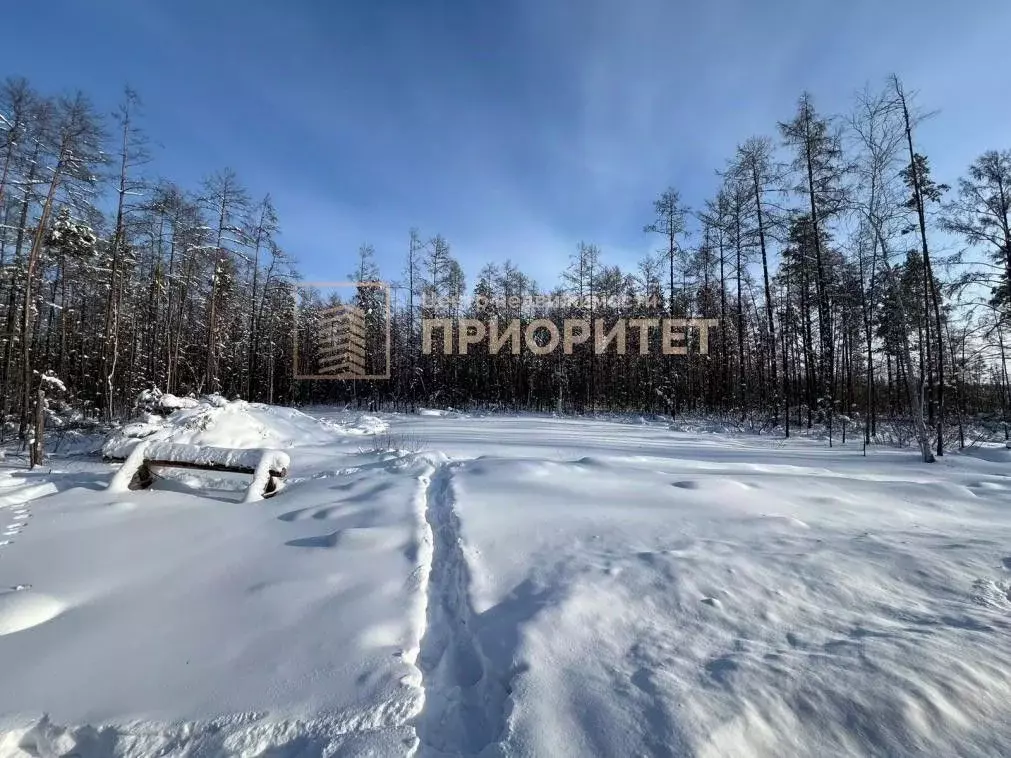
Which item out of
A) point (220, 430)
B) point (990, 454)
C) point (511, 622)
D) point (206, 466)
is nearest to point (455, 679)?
point (511, 622)

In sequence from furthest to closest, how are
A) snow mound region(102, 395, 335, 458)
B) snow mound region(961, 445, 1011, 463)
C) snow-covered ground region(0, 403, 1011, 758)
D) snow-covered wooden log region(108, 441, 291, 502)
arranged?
snow mound region(961, 445, 1011, 463) < snow mound region(102, 395, 335, 458) < snow-covered wooden log region(108, 441, 291, 502) < snow-covered ground region(0, 403, 1011, 758)

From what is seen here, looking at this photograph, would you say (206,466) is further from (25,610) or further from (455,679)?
(455,679)

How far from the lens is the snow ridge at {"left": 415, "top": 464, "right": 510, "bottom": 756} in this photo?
1.59 meters

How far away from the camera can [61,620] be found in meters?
2.44

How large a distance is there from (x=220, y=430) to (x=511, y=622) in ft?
24.1

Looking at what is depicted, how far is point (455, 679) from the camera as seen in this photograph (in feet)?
6.27

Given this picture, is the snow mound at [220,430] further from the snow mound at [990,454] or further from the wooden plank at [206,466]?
the snow mound at [990,454]

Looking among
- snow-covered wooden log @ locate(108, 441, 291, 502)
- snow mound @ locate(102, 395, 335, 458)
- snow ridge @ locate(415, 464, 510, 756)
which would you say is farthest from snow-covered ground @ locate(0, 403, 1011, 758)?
snow mound @ locate(102, 395, 335, 458)

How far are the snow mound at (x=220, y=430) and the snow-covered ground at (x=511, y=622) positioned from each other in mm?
1607

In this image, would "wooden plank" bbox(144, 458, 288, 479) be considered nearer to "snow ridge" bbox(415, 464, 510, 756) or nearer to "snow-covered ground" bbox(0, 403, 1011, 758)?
"snow-covered ground" bbox(0, 403, 1011, 758)

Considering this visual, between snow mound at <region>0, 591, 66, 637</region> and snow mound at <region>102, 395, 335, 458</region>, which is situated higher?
snow mound at <region>102, 395, 335, 458</region>

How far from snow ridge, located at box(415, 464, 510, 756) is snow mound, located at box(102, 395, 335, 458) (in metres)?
4.29

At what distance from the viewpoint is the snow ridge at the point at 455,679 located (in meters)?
1.59

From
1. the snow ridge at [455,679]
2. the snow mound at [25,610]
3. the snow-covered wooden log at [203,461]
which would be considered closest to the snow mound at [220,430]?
the snow-covered wooden log at [203,461]
